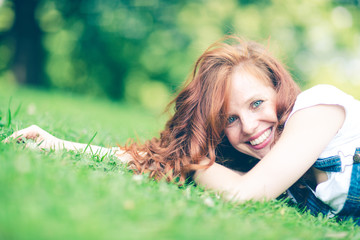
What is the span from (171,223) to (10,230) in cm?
63

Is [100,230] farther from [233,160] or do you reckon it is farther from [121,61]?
[121,61]

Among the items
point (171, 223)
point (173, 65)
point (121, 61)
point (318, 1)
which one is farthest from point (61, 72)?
point (171, 223)

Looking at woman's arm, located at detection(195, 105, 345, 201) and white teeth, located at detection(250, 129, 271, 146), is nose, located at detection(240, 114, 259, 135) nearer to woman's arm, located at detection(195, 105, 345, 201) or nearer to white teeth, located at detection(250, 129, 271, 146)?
Answer: white teeth, located at detection(250, 129, 271, 146)

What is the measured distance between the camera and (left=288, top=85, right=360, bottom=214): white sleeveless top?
2.14 metres

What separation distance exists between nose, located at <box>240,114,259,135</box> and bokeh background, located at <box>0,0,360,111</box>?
12.0m

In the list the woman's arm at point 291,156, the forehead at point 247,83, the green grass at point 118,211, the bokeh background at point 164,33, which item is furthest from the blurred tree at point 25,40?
the woman's arm at point 291,156

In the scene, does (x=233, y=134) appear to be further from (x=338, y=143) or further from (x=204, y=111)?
(x=338, y=143)

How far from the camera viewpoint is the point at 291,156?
203 centimetres

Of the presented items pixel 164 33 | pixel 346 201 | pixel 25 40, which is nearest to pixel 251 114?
pixel 346 201

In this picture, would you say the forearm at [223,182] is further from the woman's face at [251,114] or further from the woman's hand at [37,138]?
the woman's hand at [37,138]

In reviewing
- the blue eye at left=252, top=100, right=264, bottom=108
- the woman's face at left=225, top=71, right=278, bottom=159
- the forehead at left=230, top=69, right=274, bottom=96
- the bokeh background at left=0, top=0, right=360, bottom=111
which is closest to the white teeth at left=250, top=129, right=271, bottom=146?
the woman's face at left=225, top=71, right=278, bottom=159

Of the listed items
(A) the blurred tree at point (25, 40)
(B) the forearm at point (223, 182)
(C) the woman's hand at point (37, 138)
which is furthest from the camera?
(A) the blurred tree at point (25, 40)

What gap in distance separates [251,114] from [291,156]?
509 millimetres

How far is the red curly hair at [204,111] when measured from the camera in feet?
8.00
